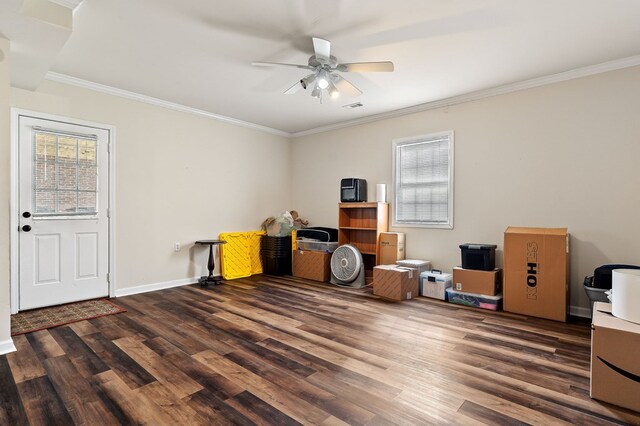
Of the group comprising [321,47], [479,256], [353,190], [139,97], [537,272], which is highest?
[139,97]

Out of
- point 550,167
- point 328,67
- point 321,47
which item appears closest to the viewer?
point 321,47

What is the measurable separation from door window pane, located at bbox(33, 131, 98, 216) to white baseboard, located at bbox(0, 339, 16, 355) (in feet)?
5.54

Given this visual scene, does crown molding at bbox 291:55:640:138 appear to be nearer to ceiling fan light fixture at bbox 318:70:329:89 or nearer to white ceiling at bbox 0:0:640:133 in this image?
white ceiling at bbox 0:0:640:133

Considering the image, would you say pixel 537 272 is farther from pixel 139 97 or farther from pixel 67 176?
pixel 67 176

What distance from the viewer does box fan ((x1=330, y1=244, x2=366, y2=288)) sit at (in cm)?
481

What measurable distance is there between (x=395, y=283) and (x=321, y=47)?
9.47 ft

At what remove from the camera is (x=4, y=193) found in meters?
2.56

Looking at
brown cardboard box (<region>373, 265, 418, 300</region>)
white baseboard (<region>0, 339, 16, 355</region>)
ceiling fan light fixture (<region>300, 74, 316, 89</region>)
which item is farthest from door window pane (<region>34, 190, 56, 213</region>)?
brown cardboard box (<region>373, 265, 418, 300</region>)

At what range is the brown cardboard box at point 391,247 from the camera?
4.80 m

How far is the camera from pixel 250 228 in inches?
233

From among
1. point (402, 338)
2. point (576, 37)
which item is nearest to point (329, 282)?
point (402, 338)

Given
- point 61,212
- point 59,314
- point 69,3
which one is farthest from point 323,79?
point 59,314

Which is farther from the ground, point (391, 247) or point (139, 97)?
point (139, 97)

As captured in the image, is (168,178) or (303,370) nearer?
(303,370)
